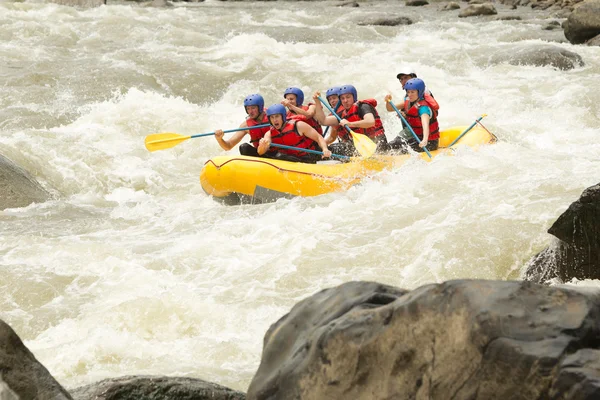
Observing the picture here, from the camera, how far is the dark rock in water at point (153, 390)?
3043 millimetres

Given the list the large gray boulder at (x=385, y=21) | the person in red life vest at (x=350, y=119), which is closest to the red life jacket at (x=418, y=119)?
the person in red life vest at (x=350, y=119)

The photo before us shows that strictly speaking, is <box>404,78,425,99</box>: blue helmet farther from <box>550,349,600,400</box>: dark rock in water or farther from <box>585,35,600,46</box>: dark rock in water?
<box>585,35,600,46</box>: dark rock in water

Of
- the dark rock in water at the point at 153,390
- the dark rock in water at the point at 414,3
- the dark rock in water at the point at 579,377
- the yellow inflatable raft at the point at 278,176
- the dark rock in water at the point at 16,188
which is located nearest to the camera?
the dark rock in water at the point at 579,377

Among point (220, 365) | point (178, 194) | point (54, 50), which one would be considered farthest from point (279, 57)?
point (220, 365)

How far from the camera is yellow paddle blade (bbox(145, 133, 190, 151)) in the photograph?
29.1 ft

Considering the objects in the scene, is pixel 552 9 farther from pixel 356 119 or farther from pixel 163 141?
pixel 163 141

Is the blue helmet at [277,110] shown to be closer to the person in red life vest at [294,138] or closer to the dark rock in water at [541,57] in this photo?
the person in red life vest at [294,138]

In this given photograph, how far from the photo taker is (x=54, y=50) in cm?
1438

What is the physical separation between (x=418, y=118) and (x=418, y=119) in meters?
0.01

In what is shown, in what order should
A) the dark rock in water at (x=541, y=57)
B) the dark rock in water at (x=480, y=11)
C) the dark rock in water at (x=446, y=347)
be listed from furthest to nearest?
the dark rock in water at (x=480, y=11) < the dark rock in water at (x=541, y=57) < the dark rock in water at (x=446, y=347)

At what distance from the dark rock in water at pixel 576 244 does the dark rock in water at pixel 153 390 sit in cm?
219

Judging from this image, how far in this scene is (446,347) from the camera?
2.28 metres

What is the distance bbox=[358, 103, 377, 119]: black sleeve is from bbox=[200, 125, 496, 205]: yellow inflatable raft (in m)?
0.52

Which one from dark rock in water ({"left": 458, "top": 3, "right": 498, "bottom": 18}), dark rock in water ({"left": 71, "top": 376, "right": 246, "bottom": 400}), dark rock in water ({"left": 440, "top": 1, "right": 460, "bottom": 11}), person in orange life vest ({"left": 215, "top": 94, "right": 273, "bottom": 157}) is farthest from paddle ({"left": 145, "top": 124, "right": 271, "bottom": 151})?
dark rock in water ({"left": 440, "top": 1, "right": 460, "bottom": 11})
